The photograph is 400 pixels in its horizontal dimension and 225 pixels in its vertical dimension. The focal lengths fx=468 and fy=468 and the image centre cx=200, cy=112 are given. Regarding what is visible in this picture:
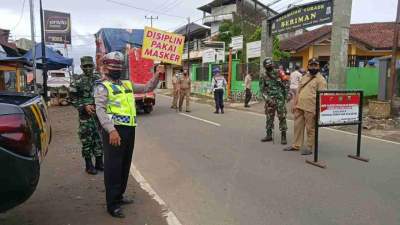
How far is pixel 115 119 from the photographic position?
5043mm

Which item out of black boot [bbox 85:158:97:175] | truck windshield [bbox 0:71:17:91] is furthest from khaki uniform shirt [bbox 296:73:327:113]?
truck windshield [bbox 0:71:17:91]

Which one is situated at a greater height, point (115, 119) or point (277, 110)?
point (115, 119)

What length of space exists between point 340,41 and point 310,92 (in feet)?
23.1

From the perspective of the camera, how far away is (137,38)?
1847cm

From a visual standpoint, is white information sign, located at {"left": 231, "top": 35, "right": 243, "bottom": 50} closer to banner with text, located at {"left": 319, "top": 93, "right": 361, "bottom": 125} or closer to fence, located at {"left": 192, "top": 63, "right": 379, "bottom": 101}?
fence, located at {"left": 192, "top": 63, "right": 379, "bottom": 101}

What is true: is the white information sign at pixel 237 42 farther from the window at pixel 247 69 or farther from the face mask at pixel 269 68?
the face mask at pixel 269 68

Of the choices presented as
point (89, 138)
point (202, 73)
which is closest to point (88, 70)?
point (89, 138)

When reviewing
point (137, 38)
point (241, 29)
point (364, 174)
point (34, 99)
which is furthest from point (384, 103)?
point (241, 29)

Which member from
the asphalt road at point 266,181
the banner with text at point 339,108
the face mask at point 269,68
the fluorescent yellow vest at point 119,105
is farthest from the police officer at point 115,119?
the face mask at point 269,68

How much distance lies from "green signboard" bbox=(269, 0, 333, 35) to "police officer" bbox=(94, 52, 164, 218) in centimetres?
1254

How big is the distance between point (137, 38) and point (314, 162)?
12.1 metres

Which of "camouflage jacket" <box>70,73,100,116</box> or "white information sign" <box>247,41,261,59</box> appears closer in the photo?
"camouflage jacket" <box>70,73,100,116</box>

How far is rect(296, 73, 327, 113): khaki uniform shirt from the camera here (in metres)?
8.57

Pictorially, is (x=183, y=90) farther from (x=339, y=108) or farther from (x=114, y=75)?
(x=114, y=75)
